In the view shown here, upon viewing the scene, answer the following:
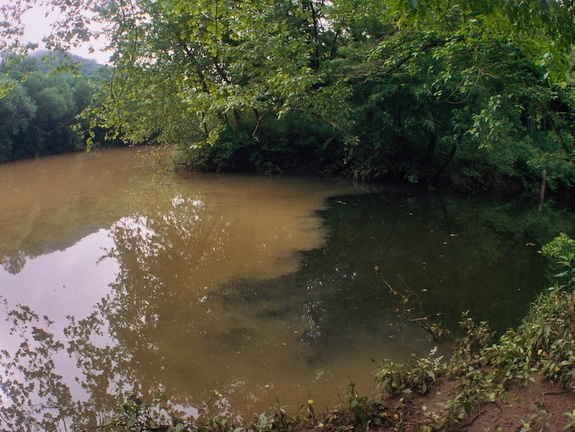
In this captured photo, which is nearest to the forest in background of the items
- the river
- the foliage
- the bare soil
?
the river

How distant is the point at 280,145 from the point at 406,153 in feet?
18.4

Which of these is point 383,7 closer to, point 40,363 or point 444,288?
point 444,288

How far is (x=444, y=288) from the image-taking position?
22.6 feet

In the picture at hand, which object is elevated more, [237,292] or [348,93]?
[348,93]

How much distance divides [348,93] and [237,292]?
783cm

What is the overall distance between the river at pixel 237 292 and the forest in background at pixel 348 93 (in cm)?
203

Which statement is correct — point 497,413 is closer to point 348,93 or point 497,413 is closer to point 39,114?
point 348,93

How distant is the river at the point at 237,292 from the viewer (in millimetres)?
4828

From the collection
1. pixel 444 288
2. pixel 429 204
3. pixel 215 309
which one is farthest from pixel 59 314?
pixel 429 204

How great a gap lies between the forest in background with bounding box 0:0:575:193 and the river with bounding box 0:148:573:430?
2029 mm

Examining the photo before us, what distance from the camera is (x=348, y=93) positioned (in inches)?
507

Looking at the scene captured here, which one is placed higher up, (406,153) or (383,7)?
(383,7)

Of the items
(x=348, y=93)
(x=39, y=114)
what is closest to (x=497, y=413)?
(x=348, y=93)

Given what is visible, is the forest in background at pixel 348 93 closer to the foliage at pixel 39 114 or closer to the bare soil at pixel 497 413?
the bare soil at pixel 497 413
